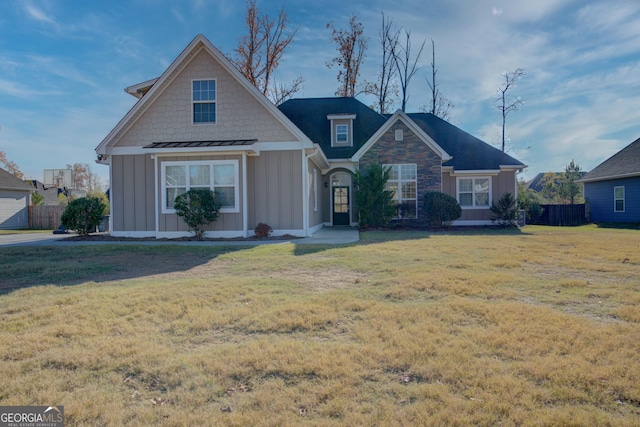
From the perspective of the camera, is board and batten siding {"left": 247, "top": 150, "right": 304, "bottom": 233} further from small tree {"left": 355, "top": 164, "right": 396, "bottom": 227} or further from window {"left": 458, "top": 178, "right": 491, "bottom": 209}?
window {"left": 458, "top": 178, "right": 491, "bottom": 209}

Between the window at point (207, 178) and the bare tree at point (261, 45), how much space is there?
14.9 meters

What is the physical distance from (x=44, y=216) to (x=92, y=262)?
69.7 ft

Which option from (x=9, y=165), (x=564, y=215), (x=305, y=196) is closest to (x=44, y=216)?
(x=305, y=196)

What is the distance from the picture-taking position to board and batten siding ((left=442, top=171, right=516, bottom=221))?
18.0 m

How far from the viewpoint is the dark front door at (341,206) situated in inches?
719

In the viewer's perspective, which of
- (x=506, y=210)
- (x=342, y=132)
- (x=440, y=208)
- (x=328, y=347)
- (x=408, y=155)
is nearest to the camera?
(x=328, y=347)

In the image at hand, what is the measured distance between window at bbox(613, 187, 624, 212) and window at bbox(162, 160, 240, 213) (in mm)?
23112

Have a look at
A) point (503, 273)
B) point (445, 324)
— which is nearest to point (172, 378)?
point (445, 324)

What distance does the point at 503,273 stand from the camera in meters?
6.30

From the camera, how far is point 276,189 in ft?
41.8

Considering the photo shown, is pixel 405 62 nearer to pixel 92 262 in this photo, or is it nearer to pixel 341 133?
pixel 341 133

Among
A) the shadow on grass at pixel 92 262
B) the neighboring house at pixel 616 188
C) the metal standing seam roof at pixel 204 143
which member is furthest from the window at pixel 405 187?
the neighboring house at pixel 616 188

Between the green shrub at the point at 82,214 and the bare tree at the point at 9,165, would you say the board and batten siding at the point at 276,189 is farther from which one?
the bare tree at the point at 9,165

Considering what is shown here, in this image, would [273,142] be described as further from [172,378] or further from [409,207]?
[172,378]
